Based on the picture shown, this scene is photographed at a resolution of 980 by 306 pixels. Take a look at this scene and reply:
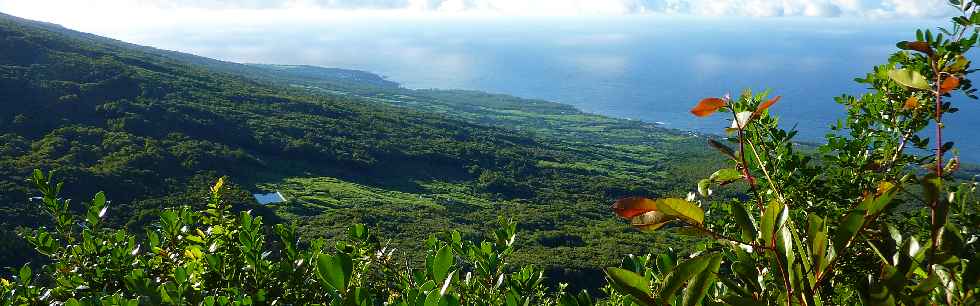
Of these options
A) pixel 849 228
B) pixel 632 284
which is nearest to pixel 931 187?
pixel 849 228

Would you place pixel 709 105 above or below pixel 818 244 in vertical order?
above

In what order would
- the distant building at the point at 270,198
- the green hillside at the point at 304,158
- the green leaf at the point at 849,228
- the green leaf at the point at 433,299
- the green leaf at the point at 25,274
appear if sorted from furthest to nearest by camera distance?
the distant building at the point at 270,198, the green hillside at the point at 304,158, the green leaf at the point at 25,274, the green leaf at the point at 433,299, the green leaf at the point at 849,228

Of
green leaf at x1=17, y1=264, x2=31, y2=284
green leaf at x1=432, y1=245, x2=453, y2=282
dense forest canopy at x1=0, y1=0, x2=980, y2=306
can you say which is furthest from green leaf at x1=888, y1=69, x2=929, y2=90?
green leaf at x1=17, y1=264, x2=31, y2=284

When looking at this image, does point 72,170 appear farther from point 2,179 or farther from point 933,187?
point 933,187

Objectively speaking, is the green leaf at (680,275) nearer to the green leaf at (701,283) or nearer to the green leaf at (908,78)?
the green leaf at (701,283)

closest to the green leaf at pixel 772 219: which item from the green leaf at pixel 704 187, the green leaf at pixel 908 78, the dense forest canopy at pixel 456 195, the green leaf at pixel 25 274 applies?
the dense forest canopy at pixel 456 195

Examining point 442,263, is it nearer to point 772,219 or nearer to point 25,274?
point 772,219
